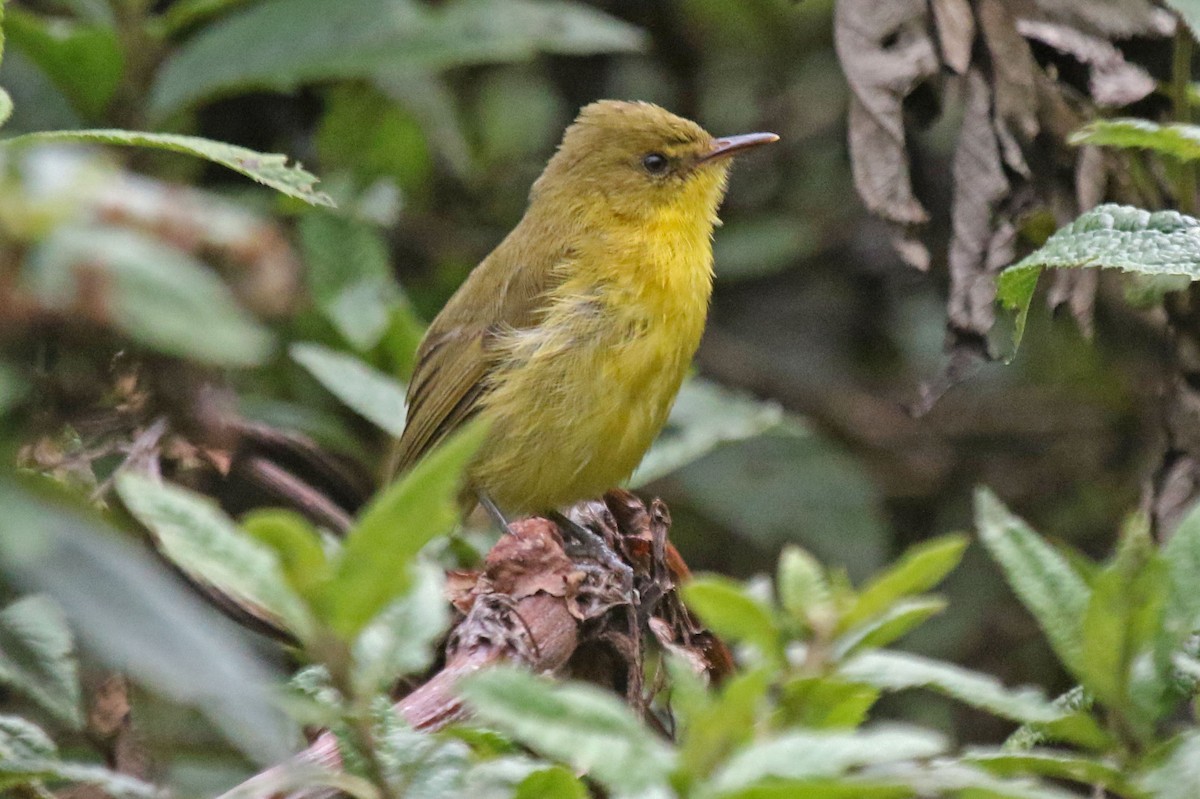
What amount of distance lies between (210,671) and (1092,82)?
2313mm

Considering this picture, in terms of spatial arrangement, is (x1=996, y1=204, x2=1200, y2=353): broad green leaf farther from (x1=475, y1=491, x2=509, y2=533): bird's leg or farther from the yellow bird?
(x1=475, y1=491, x2=509, y2=533): bird's leg

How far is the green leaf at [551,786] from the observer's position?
152cm

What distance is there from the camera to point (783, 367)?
18.1 feet

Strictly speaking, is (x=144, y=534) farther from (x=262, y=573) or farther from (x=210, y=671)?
(x=210, y=671)

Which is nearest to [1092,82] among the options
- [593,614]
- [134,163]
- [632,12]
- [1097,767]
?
[593,614]

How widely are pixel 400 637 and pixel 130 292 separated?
58 centimetres

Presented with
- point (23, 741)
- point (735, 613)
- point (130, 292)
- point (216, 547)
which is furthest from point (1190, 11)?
point (23, 741)

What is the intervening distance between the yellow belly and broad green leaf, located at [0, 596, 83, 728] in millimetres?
2016

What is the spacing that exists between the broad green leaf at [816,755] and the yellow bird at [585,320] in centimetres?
245

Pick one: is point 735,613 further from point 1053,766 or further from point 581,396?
point 581,396

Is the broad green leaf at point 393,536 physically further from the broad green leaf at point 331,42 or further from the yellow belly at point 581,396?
the broad green leaf at point 331,42

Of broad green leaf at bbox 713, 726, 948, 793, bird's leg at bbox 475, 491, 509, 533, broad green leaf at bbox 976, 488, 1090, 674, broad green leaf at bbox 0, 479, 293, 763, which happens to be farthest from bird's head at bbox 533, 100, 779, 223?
Answer: broad green leaf at bbox 0, 479, 293, 763

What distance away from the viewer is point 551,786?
1.53 metres

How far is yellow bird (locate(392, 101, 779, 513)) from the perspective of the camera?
13.1ft
